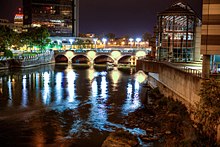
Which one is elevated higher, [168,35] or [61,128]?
[168,35]

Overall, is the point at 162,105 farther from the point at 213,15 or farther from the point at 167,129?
the point at 213,15

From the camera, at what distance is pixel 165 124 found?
31484 millimetres

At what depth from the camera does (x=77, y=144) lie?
88.3ft

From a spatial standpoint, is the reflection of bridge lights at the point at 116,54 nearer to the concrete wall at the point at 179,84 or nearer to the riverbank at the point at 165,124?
the concrete wall at the point at 179,84

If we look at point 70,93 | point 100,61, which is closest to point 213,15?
point 70,93

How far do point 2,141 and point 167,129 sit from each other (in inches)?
584

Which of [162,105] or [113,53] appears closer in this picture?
[162,105]

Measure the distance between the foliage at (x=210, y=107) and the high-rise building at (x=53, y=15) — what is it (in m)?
148

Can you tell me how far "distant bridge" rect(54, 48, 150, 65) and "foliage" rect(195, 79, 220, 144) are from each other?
77.2 metres

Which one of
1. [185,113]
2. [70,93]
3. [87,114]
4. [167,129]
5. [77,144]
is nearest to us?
[77,144]

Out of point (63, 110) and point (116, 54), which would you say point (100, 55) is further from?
point (63, 110)

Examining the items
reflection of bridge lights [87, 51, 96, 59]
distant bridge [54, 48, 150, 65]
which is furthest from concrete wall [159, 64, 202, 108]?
reflection of bridge lights [87, 51, 96, 59]

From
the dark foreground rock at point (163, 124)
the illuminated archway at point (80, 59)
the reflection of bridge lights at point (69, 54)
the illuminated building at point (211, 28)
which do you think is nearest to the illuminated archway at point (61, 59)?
the illuminated archway at point (80, 59)

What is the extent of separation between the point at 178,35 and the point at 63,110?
23992 millimetres
